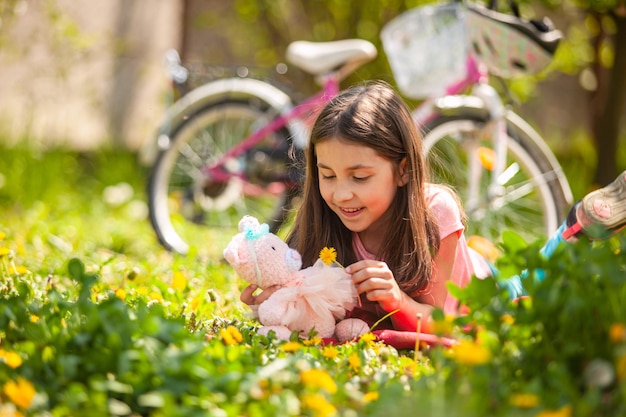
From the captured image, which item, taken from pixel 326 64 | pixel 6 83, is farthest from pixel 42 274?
pixel 6 83

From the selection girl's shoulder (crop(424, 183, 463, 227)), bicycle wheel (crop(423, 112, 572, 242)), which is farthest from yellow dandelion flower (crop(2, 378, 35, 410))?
bicycle wheel (crop(423, 112, 572, 242))

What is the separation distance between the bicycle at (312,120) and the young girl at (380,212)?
83cm

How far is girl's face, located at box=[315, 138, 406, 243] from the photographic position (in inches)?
91.2

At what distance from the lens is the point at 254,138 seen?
421 cm

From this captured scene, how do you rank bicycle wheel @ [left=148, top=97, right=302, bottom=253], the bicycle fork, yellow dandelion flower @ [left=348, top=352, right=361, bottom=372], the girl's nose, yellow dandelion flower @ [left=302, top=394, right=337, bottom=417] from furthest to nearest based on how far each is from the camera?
bicycle wheel @ [left=148, top=97, right=302, bottom=253] → the bicycle fork → the girl's nose → yellow dandelion flower @ [left=348, top=352, right=361, bottom=372] → yellow dandelion flower @ [left=302, top=394, right=337, bottom=417]

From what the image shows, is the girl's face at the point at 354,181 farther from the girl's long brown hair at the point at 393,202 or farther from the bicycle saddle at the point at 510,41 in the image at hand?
the bicycle saddle at the point at 510,41

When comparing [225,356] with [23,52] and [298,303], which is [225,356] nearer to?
[298,303]

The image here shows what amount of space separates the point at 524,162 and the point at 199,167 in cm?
163

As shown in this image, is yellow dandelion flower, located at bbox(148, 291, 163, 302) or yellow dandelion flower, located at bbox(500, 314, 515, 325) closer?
yellow dandelion flower, located at bbox(500, 314, 515, 325)

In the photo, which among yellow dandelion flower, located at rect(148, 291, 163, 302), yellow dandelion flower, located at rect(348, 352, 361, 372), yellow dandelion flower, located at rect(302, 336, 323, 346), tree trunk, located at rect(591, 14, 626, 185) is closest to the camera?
yellow dandelion flower, located at rect(348, 352, 361, 372)

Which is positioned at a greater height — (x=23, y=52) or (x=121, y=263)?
(x=23, y=52)

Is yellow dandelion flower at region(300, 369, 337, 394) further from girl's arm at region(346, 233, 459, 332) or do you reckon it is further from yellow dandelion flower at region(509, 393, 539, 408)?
girl's arm at region(346, 233, 459, 332)

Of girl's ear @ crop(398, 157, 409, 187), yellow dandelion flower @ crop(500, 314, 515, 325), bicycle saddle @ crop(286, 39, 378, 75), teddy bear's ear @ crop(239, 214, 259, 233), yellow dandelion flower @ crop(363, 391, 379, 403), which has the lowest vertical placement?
yellow dandelion flower @ crop(363, 391, 379, 403)

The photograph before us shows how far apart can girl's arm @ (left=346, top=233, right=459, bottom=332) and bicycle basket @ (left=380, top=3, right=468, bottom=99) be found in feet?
4.96
